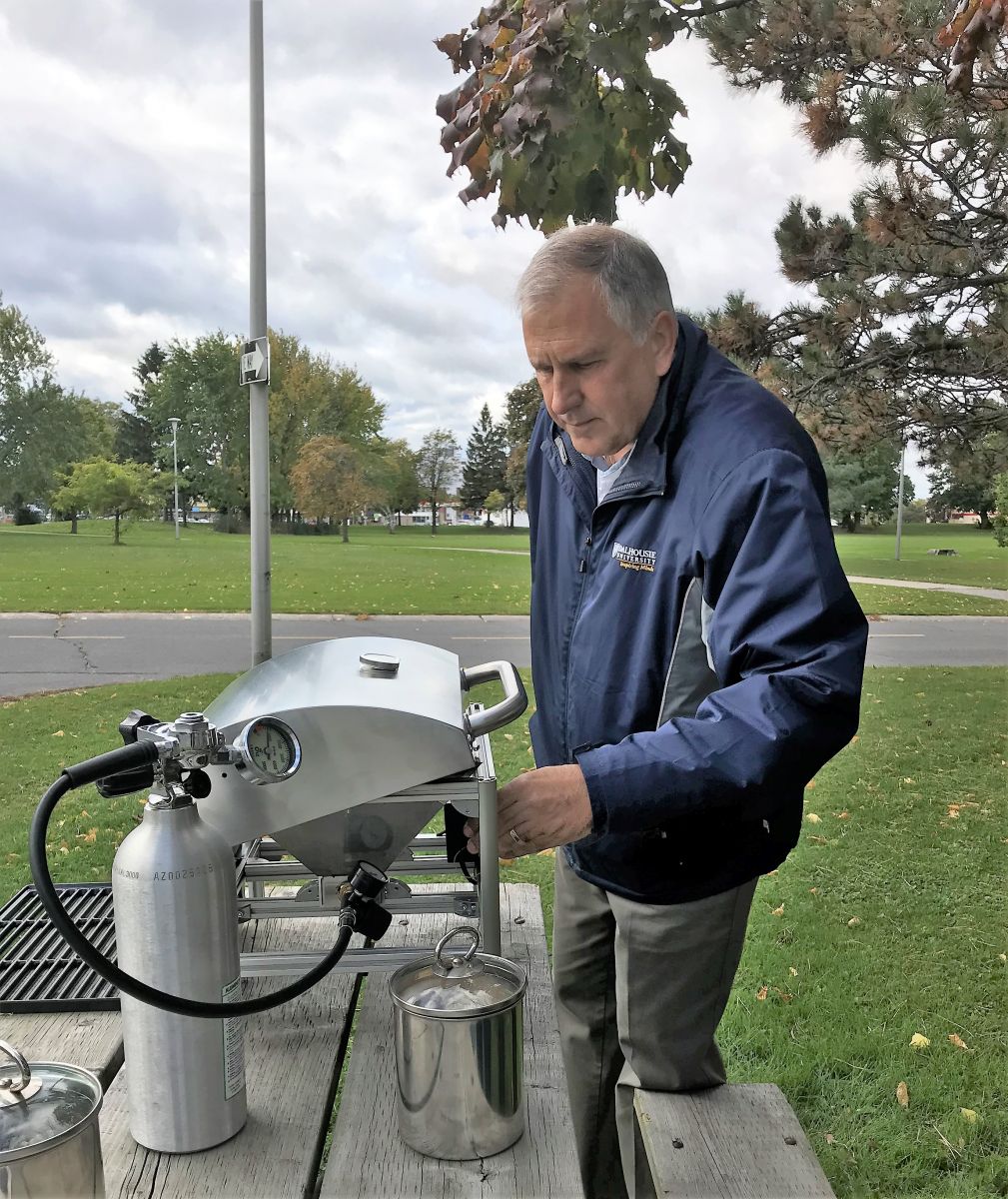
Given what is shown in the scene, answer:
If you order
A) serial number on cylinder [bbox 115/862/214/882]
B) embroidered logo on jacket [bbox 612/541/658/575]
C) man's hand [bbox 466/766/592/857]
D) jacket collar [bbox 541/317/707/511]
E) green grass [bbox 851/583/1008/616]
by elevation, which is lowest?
green grass [bbox 851/583/1008/616]

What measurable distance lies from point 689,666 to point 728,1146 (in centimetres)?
72

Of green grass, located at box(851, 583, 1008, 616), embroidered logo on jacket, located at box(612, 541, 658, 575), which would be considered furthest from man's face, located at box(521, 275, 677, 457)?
green grass, located at box(851, 583, 1008, 616)

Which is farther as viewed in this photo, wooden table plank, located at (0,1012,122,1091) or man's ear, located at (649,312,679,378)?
man's ear, located at (649,312,679,378)

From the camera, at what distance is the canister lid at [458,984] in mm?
894

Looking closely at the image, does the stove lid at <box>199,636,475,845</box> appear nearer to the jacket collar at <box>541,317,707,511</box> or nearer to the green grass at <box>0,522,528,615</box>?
the jacket collar at <box>541,317,707,511</box>

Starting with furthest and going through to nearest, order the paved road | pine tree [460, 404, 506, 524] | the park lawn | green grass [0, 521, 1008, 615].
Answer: pine tree [460, 404, 506, 524] → green grass [0, 521, 1008, 615] → the paved road → the park lawn

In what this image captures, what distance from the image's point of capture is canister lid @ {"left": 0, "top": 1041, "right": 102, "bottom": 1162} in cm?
72

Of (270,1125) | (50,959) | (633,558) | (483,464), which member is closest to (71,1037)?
(50,959)

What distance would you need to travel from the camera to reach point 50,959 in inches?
55.0

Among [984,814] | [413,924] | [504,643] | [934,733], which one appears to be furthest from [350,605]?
[413,924]

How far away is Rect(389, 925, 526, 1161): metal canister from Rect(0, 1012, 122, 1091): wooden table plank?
1.36 feet

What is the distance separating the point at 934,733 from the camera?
253 inches

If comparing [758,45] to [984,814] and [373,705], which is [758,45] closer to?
[373,705]

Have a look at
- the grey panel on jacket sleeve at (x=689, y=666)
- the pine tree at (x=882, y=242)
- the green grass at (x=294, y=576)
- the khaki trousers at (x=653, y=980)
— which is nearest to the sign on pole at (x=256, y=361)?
the pine tree at (x=882, y=242)
